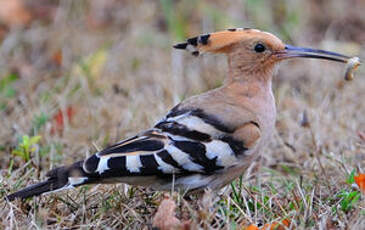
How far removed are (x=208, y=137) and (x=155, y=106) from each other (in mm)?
1379

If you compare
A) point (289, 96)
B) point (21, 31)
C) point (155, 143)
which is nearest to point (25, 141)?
point (155, 143)

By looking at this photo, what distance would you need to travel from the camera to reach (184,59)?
4359mm

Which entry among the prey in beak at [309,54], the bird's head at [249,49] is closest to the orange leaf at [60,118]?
the bird's head at [249,49]

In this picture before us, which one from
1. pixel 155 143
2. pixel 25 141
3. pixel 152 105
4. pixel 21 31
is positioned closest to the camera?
pixel 155 143

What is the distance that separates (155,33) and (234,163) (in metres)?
2.67

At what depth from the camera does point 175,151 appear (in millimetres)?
2182

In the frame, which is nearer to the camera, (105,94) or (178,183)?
(178,183)

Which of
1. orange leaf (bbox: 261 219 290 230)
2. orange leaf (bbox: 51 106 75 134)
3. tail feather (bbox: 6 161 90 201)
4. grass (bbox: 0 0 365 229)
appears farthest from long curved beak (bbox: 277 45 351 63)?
orange leaf (bbox: 51 106 75 134)

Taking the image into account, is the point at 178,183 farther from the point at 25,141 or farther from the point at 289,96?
the point at 289,96

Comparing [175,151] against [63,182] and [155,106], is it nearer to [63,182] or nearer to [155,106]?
[63,182]

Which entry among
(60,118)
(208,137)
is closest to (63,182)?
(208,137)

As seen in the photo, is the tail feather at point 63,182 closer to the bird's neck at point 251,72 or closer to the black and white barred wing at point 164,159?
the black and white barred wing at point 164,159

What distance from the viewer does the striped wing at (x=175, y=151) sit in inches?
83.5

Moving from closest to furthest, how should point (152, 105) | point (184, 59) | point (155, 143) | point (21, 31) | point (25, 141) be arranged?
point (155, 143) < point (25, 141) < point (152, 105) < point (184, 59) < point (21, 31)
